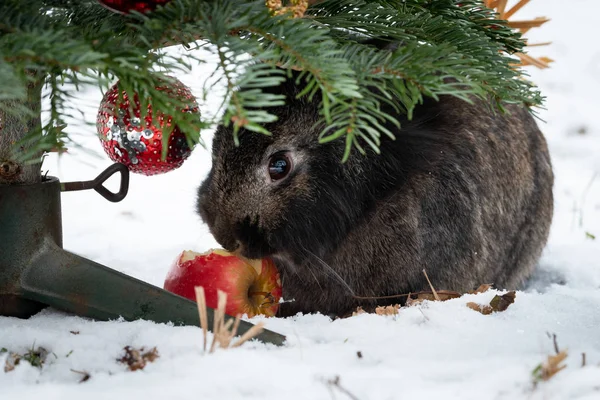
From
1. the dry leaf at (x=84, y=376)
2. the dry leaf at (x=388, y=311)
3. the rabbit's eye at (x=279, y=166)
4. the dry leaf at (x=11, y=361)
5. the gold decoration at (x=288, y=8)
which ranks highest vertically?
the gold decoration at (x=288, y=8)

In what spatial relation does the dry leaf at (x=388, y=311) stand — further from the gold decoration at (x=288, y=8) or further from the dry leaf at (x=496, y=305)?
the gold decoration at (x=288, y=8)

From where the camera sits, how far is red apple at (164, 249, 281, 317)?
5.98 feet

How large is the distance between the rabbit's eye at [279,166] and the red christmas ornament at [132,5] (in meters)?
0.65

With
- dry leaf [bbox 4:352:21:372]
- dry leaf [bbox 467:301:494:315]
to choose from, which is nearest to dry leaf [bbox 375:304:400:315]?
dry leaf [bbox 467:301:494:315]

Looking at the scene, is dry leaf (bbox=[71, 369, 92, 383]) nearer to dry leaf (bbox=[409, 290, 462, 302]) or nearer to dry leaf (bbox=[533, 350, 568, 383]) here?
dry leaf (bbox=[533, 350, 568, 383])

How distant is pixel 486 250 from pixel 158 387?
51.0 inches

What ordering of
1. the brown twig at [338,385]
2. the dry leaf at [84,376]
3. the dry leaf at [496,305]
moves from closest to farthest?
the brown twig at [338,385], the dry leaf at [84,376], the dry leaf at [496,305]

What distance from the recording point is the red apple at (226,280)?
1.82 metres

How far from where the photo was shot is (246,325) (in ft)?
4.99

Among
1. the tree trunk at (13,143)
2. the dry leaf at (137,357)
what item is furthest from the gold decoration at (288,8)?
the dry leaf at (137,357)

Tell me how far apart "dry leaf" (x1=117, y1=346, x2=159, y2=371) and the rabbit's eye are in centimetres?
65

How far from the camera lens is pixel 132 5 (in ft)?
4.06

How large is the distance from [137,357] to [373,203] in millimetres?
850

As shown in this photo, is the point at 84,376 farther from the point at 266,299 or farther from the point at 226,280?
the point at 266,299
